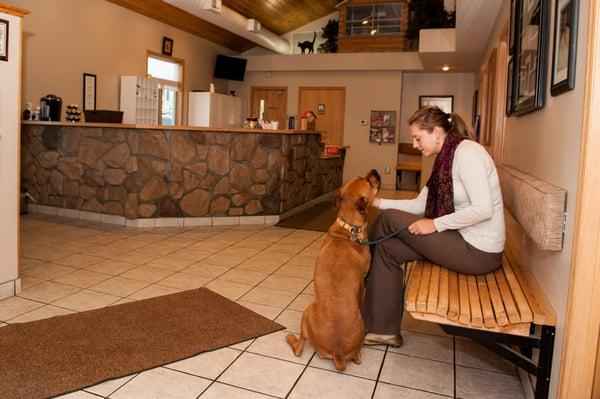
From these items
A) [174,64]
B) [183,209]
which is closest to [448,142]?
[183,209]

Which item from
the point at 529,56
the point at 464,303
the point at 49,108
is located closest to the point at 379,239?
the point at 464,303

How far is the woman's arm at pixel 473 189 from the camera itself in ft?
6.79

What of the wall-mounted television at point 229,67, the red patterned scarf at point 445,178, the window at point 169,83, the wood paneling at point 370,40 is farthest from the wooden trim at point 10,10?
the wood paneling at point 370,40

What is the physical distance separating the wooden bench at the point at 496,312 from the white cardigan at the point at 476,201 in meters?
0.20

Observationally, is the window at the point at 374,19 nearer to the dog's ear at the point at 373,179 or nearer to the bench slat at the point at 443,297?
the dog's ear at the point at 373,179

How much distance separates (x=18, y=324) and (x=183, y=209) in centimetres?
275

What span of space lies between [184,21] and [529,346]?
325 inches

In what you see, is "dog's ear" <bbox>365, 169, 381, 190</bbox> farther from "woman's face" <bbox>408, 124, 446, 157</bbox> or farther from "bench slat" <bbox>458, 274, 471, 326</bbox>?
"bench slat" <bbox>458, 274, 471, 326</bbox>

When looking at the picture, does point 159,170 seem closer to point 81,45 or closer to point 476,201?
point 81,45

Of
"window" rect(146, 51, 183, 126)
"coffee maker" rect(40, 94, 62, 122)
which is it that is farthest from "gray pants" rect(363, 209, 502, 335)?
"window" rect(146, 51, 183, 126)

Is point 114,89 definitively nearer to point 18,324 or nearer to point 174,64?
point 174,64

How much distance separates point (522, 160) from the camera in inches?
114

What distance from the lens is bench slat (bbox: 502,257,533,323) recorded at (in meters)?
1.74

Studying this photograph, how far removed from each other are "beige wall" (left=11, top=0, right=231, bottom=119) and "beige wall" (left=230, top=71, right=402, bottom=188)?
3.03m
